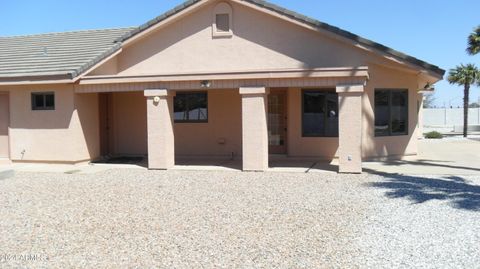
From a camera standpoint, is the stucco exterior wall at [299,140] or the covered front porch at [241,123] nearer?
the covered front porch at [241,123]

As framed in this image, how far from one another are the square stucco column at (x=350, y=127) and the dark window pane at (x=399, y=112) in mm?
3638

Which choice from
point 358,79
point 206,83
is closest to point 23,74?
point 206,83

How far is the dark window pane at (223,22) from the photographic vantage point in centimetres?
1598

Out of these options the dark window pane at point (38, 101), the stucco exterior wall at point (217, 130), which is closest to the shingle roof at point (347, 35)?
the stucco exterior wall at point (217, 130)

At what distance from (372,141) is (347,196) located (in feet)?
21.2

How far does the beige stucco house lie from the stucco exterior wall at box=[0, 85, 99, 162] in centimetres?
3

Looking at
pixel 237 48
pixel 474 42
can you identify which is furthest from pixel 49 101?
pixel 474 42

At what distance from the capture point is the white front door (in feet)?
53.6

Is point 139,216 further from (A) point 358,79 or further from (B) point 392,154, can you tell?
(B) point 392,154

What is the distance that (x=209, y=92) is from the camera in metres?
17.1

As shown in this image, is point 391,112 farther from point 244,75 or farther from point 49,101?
point 49,101

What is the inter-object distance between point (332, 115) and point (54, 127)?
939 centimetres

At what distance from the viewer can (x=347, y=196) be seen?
986 cm

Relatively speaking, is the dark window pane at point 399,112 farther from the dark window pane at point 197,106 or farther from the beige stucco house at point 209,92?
the dark window pane at point 197,106
